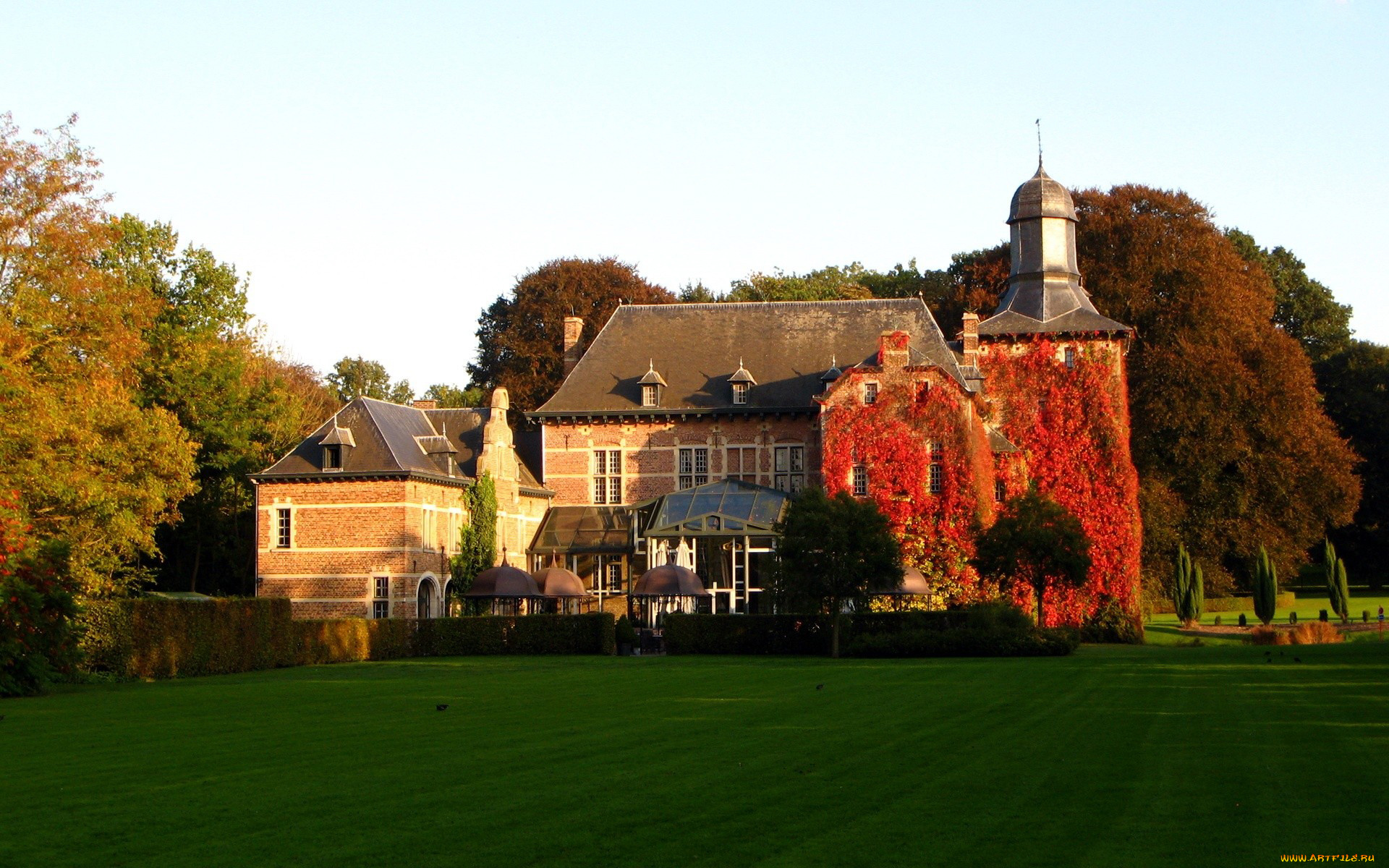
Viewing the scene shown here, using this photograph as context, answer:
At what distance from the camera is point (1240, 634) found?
41.2m

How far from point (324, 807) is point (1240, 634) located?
121 feet

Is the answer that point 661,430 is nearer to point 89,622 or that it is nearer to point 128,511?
point 128,511

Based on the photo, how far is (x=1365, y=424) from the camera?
5862cm

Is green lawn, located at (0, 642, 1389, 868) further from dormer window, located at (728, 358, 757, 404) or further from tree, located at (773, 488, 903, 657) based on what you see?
dormer window, located at (728, 358, 757, 404)

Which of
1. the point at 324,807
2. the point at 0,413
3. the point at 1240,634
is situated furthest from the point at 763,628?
the point at 324,807

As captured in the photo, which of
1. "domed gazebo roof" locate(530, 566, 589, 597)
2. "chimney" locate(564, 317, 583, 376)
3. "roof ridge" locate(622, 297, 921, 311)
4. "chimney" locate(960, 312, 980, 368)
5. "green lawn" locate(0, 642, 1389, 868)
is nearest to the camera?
"green lawn" locate(0, 642, 1389, 868)

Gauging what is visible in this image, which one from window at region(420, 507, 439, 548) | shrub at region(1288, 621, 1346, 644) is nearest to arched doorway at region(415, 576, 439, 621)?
window at region(420, 507, 439, 548)

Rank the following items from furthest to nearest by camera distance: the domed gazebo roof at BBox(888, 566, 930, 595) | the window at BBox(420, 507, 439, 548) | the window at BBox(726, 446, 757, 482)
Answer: the window at BBox(726, 446, 757, 482)
the window at BBox(420, 507, 439, 548)
the domed gazebo roof at BBox(888, 566, 930, 595)

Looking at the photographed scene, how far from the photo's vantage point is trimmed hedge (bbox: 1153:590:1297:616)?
5550cm

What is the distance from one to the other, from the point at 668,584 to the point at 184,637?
589 inches

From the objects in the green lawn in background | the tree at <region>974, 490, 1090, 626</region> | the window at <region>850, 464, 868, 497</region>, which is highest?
the window at <region>850, 464, 868, 497</region>

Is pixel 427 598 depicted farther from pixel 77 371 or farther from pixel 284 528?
pixel 77 371

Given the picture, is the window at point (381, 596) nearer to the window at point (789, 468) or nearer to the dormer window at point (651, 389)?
the dormer window at point (651, 389)

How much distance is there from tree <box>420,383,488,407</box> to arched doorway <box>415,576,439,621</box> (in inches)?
575
